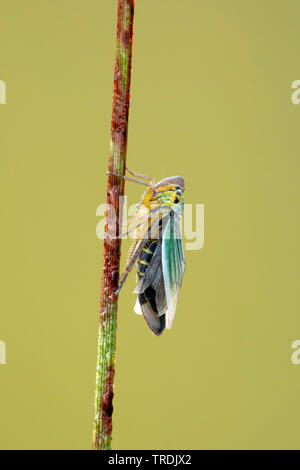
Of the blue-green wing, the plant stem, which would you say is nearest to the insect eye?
the blue-green wing

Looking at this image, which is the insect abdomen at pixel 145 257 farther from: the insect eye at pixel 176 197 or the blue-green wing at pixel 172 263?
the insect eye at pixel 176 197

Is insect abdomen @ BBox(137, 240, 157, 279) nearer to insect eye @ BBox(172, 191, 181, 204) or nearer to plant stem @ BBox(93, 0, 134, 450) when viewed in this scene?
insect eye @ BBox(172, 191, 181, 204)

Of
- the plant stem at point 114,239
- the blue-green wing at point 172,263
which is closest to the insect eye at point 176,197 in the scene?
the blue-green wing at point 172,263

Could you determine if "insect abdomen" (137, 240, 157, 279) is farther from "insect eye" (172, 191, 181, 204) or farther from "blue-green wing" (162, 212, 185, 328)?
"insect eye" (172, 191, 181, 204)

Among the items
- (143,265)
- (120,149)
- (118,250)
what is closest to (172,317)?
(143,265)

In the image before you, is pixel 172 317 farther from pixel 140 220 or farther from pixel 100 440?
pixel 100 440

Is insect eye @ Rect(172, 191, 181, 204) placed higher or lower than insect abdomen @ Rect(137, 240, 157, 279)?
higher

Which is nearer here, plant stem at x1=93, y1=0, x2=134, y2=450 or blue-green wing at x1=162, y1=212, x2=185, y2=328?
plant stem at x1=93, y1=0, x2=134, y2=450
